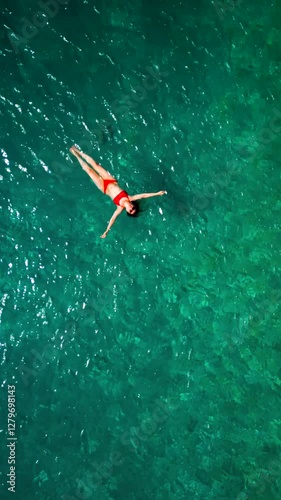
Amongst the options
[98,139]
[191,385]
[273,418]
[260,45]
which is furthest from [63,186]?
[273,418]

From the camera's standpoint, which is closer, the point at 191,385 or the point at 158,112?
the point at 191,385

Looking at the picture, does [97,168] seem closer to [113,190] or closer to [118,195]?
[113,190]

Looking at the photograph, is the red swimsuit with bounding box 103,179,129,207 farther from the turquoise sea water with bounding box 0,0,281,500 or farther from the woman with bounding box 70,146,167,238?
the turquoise sea water with bounding box 0,0,281,500

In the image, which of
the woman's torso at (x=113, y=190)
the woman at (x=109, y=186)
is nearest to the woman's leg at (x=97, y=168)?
the woman at (x=109, y=186)

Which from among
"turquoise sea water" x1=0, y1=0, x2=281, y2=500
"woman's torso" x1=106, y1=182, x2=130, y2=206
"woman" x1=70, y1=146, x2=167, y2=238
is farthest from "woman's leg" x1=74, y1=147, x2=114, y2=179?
"turquoise sea water" x1=0, y1=0, x2=281, y2=500

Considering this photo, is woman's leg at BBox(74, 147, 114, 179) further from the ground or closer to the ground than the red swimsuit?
further from the ground

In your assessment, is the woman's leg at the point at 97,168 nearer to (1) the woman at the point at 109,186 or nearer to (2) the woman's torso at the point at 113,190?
(1) the woman at the point at 109,186

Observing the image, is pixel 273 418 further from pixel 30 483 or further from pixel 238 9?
pixel 238 9
